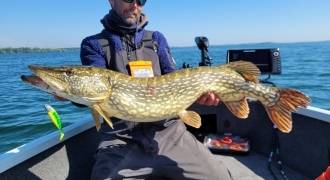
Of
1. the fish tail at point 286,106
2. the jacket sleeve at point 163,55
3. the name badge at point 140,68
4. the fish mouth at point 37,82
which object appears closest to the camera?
the fish mouth at point 37,82

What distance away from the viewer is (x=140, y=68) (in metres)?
3.40

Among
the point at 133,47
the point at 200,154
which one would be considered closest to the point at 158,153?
the point at 200,154

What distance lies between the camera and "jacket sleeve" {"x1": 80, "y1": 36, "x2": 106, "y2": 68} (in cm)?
338

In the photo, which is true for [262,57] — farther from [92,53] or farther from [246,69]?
[92,53]

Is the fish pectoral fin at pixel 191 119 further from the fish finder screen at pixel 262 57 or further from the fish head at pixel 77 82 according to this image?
the fish finder screen at pixel 262 57

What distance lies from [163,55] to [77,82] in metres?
1.02

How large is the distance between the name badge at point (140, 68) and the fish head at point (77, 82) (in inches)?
17.1

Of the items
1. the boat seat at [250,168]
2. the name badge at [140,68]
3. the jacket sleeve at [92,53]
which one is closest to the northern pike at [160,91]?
the name badge at [140,68]

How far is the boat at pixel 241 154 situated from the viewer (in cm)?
321

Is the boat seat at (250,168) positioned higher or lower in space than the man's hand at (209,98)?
lower

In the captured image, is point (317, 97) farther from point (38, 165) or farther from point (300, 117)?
point (38, 165)

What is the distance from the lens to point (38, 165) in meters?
3.26

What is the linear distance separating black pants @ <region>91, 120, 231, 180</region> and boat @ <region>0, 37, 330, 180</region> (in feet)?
1.47

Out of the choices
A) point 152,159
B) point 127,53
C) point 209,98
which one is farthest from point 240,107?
point 127,53
